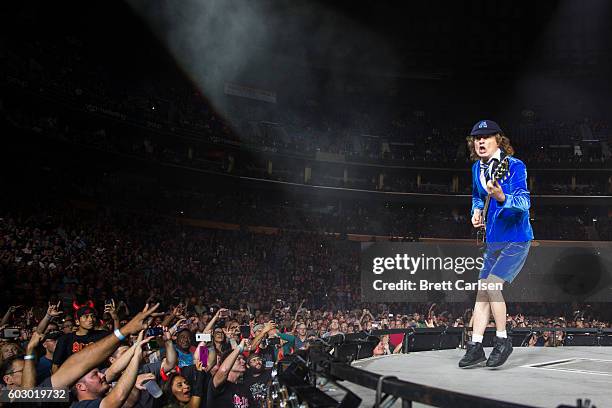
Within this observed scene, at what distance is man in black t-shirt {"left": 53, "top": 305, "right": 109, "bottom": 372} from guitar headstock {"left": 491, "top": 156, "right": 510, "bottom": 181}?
393 cm

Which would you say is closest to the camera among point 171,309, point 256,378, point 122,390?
point 122,390

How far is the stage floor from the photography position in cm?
310

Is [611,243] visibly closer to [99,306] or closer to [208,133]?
[208,133]

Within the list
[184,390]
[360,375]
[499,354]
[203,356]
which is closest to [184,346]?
[203,356]

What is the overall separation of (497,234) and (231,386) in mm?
3212

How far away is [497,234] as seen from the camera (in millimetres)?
4496

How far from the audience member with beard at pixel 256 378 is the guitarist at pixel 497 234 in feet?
8.85

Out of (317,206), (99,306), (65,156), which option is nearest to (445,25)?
(317,206)

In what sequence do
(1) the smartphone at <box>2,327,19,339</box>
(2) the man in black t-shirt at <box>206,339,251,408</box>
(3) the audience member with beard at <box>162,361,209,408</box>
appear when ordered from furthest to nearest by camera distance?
1. (1) the smartphone at <box>2,327,19,339</box>
2. (2) the man in black t-shirt at <box>206,339,251,408</box>
3. (3) the audience member with beard at <box>162,361,209,408</box>

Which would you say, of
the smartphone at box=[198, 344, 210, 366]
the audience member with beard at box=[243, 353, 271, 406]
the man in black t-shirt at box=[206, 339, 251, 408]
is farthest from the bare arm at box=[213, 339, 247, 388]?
the audience member with beard at box=[243, 353, 271, 406]

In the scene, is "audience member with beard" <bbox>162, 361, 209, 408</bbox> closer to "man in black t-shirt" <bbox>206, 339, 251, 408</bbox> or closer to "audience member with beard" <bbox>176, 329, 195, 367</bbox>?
"man in black t-shirt" <bbox>206, 339, 251, 408</bbox>

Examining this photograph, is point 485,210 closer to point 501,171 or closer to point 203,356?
point 501,171

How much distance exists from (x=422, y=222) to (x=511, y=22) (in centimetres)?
1367

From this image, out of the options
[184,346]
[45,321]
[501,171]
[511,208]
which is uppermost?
[501,171]
